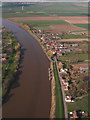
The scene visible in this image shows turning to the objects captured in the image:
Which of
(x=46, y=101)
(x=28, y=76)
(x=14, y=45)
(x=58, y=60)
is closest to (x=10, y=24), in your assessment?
(x=14, y=45)

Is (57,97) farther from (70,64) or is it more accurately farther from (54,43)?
(54,43)

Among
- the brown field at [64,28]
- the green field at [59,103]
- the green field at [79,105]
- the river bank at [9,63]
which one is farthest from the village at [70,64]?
the river bank at [9,63]

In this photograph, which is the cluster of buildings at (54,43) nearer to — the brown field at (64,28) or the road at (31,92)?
the road at (31,92)

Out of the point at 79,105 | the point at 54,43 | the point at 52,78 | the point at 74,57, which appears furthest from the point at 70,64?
the point at 54,43

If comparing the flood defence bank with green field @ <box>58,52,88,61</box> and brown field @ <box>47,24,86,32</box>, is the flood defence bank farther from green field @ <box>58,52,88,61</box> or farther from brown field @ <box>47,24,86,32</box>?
brown field @ <box>47,24,86,32</box>

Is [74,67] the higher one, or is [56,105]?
[74,67]

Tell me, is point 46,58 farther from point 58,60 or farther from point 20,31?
point 20,31
